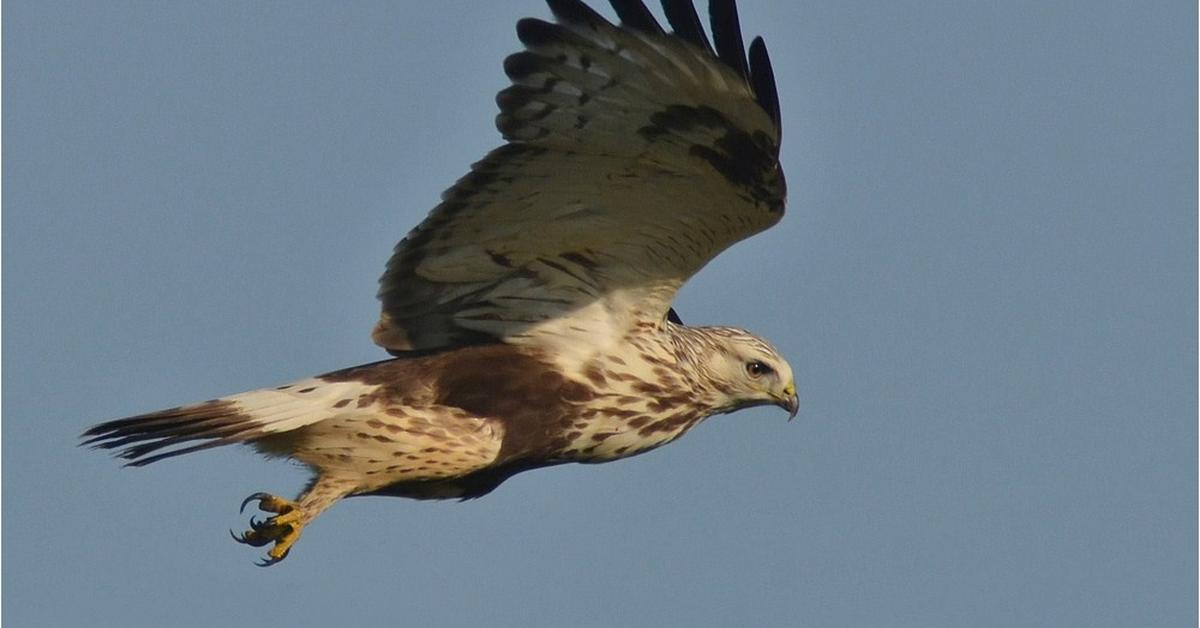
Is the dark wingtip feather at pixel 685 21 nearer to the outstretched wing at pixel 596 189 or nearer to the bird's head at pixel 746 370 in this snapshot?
the outstretched wing at pixel 596 189

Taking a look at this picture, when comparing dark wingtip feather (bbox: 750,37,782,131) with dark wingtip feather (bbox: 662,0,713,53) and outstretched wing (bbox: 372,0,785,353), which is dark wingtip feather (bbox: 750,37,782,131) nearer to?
outstretched wing (bbox: 372,0,785,353)

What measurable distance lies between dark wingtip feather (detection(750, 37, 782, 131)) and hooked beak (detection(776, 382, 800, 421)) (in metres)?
1.55

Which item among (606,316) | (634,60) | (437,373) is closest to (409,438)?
(437,373)

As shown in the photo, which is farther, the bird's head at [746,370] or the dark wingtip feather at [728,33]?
the bird's head at [746,370]

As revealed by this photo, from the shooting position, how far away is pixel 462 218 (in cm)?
958

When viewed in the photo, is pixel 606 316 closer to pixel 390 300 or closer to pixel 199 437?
pixel 390 300

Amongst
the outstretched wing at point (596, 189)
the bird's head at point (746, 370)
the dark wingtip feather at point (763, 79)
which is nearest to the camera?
the dark wingtip feather at point (763, 79)

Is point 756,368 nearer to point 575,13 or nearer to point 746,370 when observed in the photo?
point 746,370

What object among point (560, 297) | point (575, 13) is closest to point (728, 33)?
point (575, 13)

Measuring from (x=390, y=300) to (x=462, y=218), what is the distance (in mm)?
556

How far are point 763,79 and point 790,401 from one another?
1.81 metres

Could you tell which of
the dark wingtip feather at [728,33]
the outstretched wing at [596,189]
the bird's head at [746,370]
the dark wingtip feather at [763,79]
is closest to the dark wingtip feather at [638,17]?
the outstretched wing at [596,189]

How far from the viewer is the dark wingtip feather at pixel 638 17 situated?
8852 mm

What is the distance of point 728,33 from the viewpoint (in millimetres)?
8766
